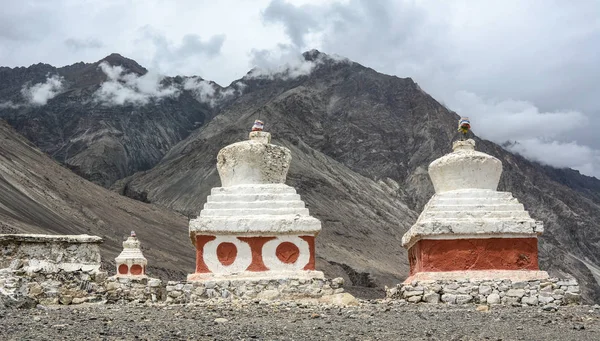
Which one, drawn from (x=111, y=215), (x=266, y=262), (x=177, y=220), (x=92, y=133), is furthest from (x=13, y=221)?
(x=92, y=133)

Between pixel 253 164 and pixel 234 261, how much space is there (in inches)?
66.1

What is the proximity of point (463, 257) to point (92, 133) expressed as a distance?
10694cm

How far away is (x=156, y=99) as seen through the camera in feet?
427

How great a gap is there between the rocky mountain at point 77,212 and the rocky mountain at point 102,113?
1046 inches

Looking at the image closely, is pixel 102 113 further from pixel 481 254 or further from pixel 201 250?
pixel 481 254

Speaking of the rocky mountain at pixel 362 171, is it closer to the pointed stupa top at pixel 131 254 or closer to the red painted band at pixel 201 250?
the pointed stupa top at pixel 131 254

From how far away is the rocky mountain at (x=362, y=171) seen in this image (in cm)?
7450

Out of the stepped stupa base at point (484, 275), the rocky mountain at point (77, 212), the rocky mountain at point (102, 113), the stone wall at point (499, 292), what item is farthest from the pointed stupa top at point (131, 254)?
the rocky mountain at point (102, 113)

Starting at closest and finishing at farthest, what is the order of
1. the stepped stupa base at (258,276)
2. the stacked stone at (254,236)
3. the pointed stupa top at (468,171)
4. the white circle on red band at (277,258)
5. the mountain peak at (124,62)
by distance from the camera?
the stepped stupa base at (258,276) → the stacked stone at (254,236) → the white circle on red band at (277,258) → the pointed stupa top at (468,171) → the mountain peak at (124,62)

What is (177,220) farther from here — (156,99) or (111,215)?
(156,99)

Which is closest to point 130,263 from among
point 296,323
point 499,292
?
point 499,292

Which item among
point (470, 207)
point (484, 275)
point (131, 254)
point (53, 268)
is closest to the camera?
point (484, 275)

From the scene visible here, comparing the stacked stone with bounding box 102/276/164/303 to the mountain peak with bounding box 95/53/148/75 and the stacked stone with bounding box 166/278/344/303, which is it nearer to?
the stacked stone with bounding box 166/278/344/303

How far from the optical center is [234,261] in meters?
11.6
